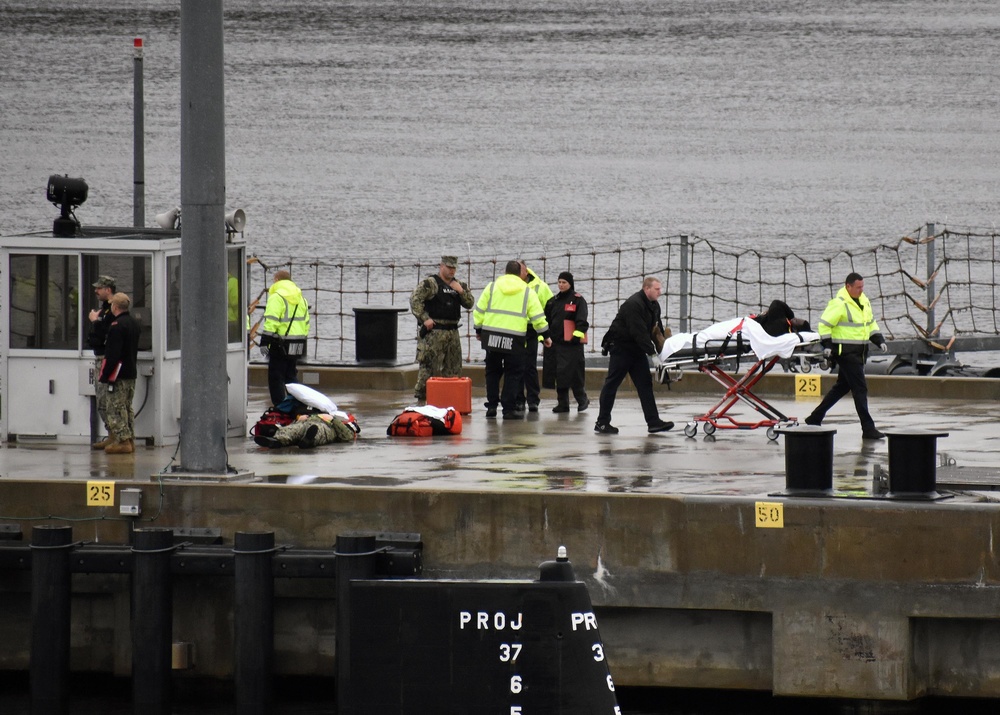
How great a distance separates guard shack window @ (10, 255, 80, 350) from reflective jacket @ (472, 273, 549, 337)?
15.6ft

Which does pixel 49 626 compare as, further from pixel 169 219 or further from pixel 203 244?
pixel 169 219

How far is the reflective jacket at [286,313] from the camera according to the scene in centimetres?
1895

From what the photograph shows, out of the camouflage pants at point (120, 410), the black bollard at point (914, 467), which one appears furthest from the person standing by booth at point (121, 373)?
the black bollard at point (914, 467)

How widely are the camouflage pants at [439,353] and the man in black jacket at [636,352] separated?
9.13 ft

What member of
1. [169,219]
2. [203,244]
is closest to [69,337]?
[169,219]

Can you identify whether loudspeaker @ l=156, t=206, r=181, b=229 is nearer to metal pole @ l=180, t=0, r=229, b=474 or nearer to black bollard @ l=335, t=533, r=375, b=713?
metal pole @ l=180, t=0, r=229, b=474

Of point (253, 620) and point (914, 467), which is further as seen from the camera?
point (253, 620)

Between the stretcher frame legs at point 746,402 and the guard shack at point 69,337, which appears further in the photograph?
the stretcher frame legs at point 746,402

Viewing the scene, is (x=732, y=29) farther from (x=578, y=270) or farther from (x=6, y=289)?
(x=6, y=289)

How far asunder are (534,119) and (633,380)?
369 ft

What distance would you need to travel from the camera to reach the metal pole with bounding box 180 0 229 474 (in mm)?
13492

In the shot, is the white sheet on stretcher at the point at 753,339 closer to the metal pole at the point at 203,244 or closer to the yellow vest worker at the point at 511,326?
the yellow vest worker at the point at 511,326

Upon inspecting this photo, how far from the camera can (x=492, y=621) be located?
906 cm

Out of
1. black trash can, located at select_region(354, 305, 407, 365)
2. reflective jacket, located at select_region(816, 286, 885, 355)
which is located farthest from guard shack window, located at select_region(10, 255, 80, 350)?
reflective jacket, located at select_region(816, 286, 885, 355)
